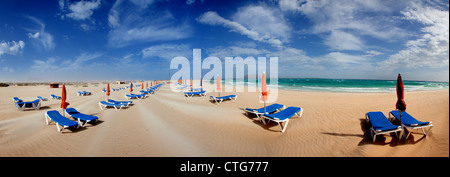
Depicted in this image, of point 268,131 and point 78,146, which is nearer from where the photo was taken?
point 78,146

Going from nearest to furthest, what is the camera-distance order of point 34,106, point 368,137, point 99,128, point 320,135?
1. point 368,137
2. point 320,135
3. point 99,128
4. point 34,106

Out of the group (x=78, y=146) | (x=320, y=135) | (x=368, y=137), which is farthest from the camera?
(x=320, y=135)

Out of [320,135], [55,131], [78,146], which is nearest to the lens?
[78,146]

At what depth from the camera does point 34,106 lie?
31.7 ft
